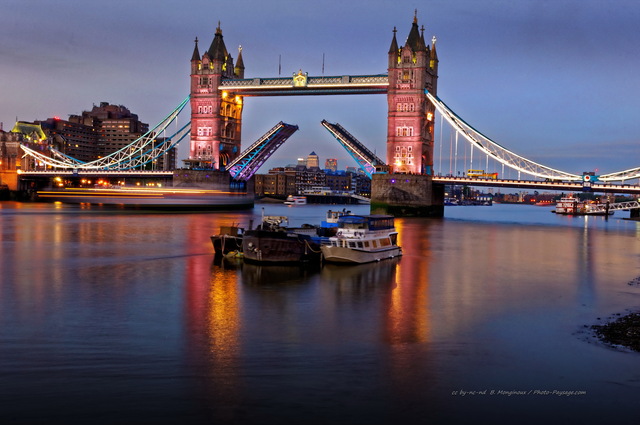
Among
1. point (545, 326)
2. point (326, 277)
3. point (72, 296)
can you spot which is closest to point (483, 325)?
point (545, 326)

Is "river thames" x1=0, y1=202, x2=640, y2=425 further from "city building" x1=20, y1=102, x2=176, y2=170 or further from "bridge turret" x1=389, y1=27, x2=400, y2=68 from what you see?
"city building" x1=20, y1=102, x2=176, y2=170

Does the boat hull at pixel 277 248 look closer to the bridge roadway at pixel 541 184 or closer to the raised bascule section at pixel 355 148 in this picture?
the raised bascule section at pixel 355 148

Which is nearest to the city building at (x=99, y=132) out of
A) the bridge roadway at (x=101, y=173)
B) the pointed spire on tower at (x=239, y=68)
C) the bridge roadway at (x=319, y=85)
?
the bridge roadway at (x=101, y=173)

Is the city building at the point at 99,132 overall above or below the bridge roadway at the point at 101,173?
above

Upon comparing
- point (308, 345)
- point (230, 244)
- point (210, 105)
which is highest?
point (210, 105)

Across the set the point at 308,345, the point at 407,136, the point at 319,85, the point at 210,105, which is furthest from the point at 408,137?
the point at 308,345

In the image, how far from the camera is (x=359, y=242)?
85.3ft

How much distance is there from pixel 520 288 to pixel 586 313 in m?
4.35

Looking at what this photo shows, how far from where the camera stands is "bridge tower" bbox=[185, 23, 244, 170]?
7869 cm

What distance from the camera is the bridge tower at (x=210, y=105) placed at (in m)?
78.7

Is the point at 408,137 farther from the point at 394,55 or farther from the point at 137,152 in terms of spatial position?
the point at 137,152

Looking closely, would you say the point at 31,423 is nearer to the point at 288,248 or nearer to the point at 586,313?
the point at 586,313

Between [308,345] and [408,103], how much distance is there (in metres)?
58.9

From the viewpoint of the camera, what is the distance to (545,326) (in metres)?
15.2
